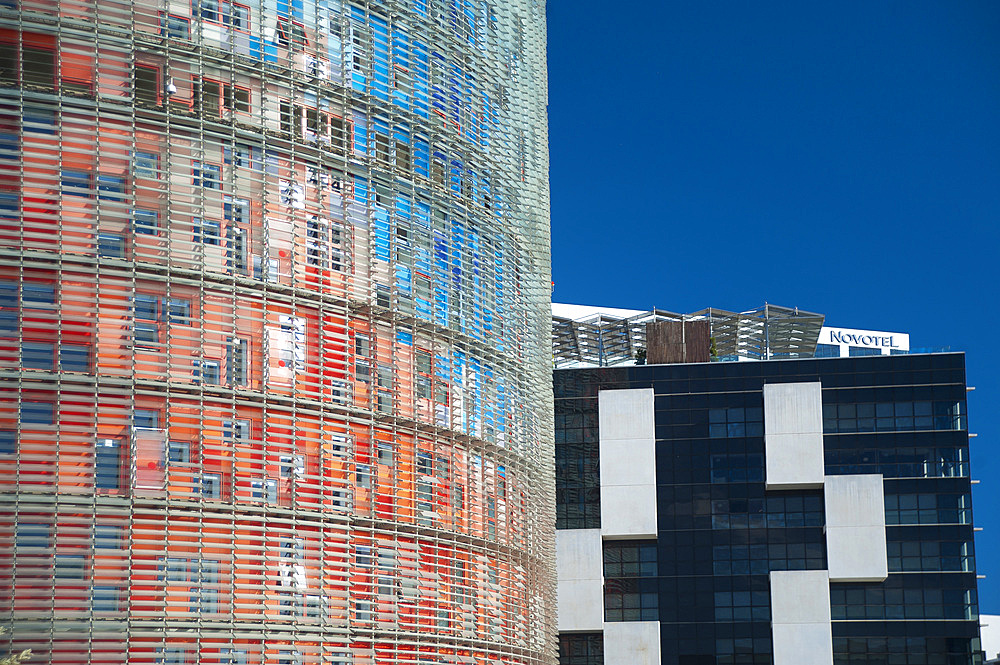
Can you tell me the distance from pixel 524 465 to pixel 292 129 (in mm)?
10196

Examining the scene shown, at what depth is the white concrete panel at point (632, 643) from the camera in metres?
71.6

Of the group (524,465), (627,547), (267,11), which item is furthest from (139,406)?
(627,547)

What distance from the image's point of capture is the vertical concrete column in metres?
73.2

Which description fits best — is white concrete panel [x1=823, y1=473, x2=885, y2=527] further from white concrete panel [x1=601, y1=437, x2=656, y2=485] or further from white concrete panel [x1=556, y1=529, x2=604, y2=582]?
white concrete panel [x1=556, y1=529, x2=604, y2=582]

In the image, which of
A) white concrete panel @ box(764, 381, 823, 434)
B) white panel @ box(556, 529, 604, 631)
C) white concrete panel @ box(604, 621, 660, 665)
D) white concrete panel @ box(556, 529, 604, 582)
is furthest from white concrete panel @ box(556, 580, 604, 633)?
white concrete panel @ box(764, 381, 823, 434)

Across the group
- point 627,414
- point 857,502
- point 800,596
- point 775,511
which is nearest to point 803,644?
point 800,596

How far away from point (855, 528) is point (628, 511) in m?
12.1

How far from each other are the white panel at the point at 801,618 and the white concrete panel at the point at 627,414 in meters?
10.5

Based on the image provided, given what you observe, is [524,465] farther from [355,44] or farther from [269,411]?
[355,44]

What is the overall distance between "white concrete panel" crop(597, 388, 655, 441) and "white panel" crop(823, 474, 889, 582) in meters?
10.3

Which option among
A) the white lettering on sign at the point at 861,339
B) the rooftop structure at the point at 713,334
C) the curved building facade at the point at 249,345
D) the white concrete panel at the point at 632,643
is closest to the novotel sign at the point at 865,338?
the white lettering on sign at the point at 861,339

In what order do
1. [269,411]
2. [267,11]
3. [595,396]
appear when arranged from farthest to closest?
[595,396] < [267,11] < [269,411]

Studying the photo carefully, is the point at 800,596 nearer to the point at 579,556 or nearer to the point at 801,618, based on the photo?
the point at 801,618

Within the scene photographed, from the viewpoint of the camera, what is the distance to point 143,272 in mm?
23562
